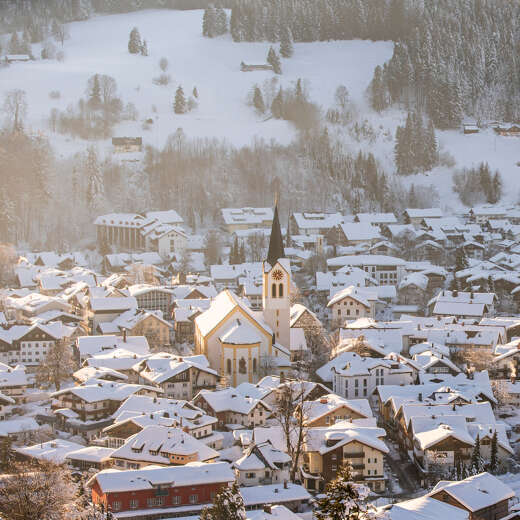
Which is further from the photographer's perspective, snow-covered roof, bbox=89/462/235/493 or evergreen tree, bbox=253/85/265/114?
evergreen tree, bbox=253/85/265/114

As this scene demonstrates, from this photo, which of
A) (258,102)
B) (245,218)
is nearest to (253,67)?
(258,102)

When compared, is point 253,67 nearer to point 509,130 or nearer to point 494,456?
point 509,130

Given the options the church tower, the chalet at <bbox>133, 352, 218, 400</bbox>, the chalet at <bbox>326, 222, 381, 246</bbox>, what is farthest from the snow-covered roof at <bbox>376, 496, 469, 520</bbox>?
the chalet at <bbox>326, 222, 381, 246</bbox>

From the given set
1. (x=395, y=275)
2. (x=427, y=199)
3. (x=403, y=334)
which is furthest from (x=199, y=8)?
(x=403, y=334)

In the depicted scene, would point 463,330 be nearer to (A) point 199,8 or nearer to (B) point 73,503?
(B) point 73,503

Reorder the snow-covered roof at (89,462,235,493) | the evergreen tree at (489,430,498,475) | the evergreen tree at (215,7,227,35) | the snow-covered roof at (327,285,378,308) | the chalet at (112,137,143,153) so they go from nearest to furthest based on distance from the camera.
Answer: the snow-covered roof at (89,462,235,493) → the evergreen tree at (489,430,498,475) → the snow-covered roof at (327,285,378,308) → the chalet at (112,137,143,153) → the evergreen tree at (215,7,227,35)

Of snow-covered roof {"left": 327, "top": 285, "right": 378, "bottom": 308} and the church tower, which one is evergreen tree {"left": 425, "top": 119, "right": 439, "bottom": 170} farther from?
the church tower

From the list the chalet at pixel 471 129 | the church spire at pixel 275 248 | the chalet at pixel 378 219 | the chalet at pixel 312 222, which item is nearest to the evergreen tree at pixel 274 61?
the chalet at pixel 471 129

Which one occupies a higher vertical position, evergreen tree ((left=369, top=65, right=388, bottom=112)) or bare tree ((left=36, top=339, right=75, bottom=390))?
evergreen tree ((left=369, top=65, right=388, bottom=112))
